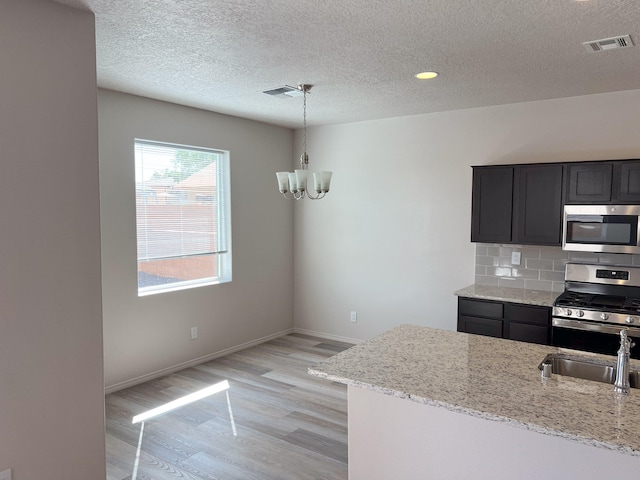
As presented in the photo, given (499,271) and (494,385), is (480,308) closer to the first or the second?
(499,271)

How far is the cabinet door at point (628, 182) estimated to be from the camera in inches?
142

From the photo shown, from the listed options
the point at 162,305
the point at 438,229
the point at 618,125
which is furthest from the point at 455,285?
the point at 162,305

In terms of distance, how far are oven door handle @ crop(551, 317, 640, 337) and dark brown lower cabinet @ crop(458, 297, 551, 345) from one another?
0.09 metres

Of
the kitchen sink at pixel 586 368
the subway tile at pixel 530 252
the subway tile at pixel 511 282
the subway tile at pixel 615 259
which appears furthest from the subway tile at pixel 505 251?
the kitchen sink at pixel 586 368

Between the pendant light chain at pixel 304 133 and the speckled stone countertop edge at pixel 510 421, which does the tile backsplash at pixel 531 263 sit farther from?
the speckled stone countertop edge at pixel 510 421

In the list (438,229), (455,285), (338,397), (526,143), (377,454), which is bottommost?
(338,397)

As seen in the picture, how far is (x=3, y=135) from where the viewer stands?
2.11 m

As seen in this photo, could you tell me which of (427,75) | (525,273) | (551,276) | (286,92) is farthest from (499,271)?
(286,92)

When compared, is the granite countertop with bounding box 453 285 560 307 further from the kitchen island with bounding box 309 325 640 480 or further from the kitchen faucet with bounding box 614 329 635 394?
the kitchen faucet with bounding box 614 329 635 394

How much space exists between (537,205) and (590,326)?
3.57 ft

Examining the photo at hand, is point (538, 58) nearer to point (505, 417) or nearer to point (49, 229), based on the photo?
point (505, 417)

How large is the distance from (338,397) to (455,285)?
1.74 m

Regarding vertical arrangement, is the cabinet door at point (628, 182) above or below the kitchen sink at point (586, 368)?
above

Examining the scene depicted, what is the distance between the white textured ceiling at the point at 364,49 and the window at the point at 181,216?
0.64 metres
